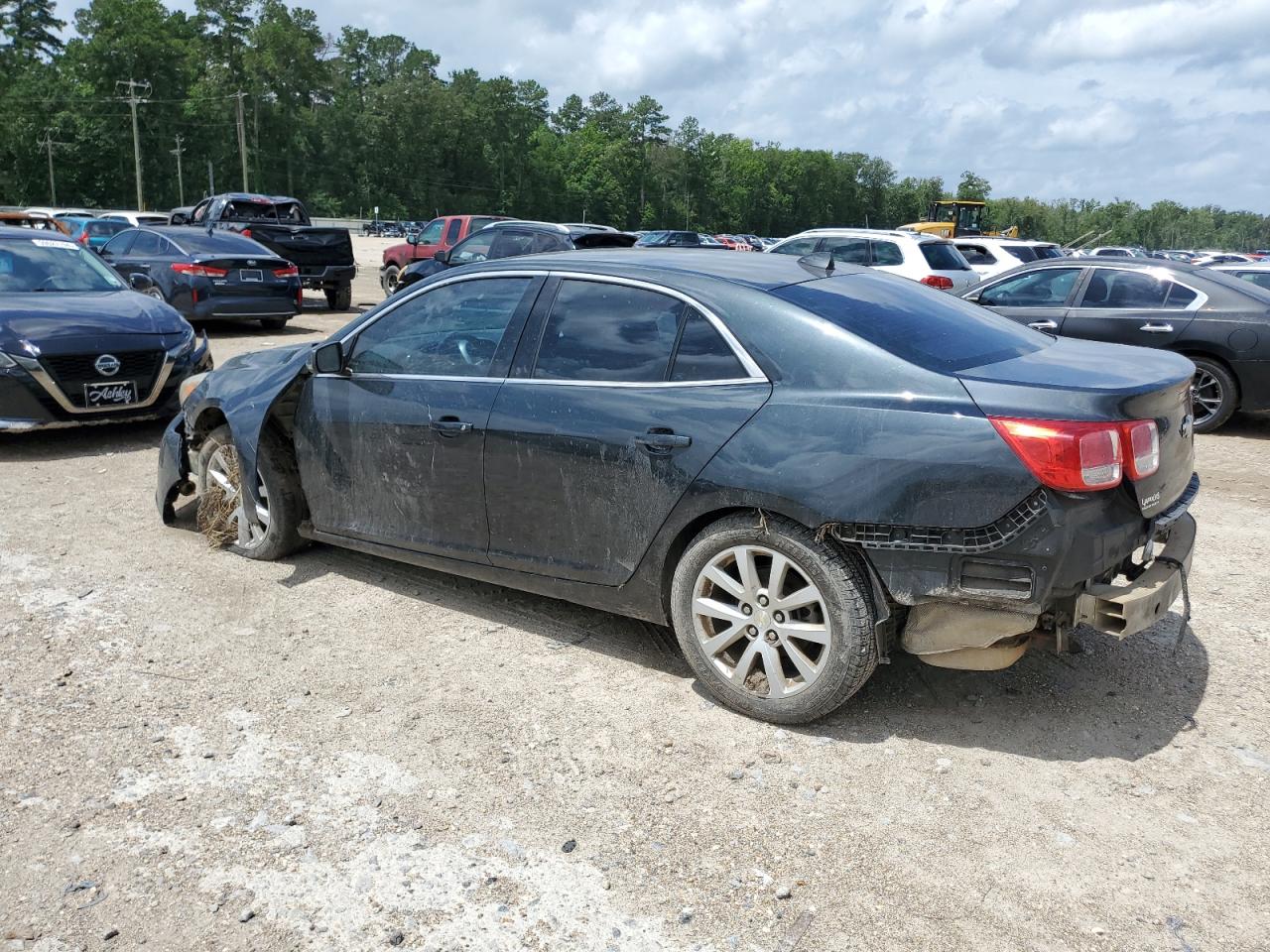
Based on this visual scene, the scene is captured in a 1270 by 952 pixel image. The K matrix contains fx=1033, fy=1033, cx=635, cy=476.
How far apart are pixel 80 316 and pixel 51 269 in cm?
141

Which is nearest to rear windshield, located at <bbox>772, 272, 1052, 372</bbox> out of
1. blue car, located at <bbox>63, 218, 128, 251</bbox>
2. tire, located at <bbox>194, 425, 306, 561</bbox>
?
tire, located at <bbox>194, 425, 306, 561</bbox>

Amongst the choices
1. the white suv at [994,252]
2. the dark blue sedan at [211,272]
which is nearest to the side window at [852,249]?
the white suv at [994,252]

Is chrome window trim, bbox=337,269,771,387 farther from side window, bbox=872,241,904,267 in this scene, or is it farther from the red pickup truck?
the red pickup truck

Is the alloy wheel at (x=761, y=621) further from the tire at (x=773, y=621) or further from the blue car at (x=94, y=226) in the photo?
the blue car at (x=94, y=226)

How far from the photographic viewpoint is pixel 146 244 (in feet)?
50.4

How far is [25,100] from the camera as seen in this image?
90.4m

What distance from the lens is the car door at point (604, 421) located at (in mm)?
3713

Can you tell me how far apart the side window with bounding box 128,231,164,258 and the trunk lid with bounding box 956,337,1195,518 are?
1433 cm

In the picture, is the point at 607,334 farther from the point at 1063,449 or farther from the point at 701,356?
the point at 1063,449

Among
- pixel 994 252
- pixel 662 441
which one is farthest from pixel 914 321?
pixel 994 252

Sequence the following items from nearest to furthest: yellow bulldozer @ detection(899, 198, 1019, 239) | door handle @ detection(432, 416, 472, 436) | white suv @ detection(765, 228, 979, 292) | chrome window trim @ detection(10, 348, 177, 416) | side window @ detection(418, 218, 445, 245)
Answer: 1. door handle @ detection(432, 416, 472, 436)
2. chrome window trim @ detection(10, 348, 177, 416)
3. white suv @ detection(765, 228, 979, 292)
4. side window @ detection(418, 218, 445, 245)
5. yellow bulldozer @ detection(899, 198, 1019, 239)

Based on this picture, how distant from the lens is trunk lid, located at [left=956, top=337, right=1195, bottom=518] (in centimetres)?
322

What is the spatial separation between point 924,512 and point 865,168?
555 feet

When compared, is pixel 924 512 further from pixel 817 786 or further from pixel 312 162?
pixel 312 162
